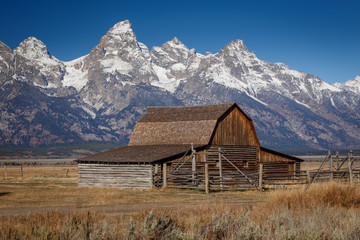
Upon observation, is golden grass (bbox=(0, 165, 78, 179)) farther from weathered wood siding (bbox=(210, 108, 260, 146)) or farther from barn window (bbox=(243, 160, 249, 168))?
barn window (bbox=(243, 160, 249, 168))

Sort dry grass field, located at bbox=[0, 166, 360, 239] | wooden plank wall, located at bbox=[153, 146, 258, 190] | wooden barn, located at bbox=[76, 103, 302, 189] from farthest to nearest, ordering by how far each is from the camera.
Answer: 1. wooden barn, located at bbox=[76, 103, 302, 189]
2. wooden plank wall, located at bbox=[153, 146, 258, 190]
3. dry grass field, located at bbox=[0, 166, 360, 239]

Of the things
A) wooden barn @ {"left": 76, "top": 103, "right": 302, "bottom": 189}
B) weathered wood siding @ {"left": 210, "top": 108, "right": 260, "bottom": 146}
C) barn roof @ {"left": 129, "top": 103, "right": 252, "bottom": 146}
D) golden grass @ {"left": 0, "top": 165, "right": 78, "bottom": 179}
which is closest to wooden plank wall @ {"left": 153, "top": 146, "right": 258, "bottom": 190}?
wooden barn @ {"left": 76, "top": 103, "right": 302, "bottom": 189}

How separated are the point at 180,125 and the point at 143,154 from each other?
25.4ft

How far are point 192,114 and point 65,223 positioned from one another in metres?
33.2

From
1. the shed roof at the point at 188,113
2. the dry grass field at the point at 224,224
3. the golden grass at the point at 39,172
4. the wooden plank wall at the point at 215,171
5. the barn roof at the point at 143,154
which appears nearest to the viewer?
the dry grass field at the point at 224,224

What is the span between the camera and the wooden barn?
35469mm

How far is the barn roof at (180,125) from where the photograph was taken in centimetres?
4231

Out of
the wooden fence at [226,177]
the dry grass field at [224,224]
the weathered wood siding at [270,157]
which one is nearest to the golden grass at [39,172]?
the weathered wood siding at [270,157]

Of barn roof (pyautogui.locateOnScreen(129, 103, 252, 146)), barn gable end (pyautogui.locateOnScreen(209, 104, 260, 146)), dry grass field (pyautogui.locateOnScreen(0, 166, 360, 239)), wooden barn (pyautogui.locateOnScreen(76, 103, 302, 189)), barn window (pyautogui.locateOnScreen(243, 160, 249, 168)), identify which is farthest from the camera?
barn window (pyautogui.locateOnScreen(243, 160, 249, 168))

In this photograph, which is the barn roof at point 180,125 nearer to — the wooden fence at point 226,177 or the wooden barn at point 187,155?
the wooden barn at point 187,155

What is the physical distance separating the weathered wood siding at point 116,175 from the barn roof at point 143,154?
1.68ft

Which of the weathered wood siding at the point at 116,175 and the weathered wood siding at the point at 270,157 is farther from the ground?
the weathered wood siding at the point at 270,157

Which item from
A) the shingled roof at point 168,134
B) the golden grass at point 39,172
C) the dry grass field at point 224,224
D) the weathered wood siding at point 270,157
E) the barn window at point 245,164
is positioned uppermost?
the shingled roof at point 168,134

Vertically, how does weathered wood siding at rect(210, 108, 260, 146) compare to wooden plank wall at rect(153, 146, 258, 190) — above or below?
above
